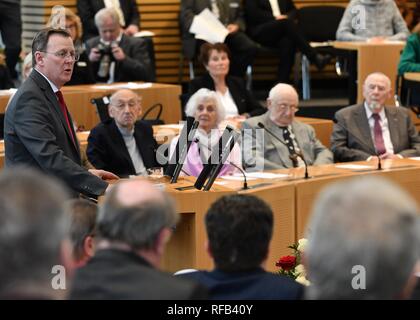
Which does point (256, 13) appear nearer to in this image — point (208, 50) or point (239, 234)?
point (208, 50)

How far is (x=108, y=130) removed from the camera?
6.68m

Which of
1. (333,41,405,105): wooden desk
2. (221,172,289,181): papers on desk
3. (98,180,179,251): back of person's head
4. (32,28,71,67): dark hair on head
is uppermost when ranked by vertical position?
(32,28,71,67): dark hair on head

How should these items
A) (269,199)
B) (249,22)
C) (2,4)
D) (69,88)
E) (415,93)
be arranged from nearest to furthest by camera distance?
(269,199)
(69,88)
(415,93)
(2,4)
(249,22)

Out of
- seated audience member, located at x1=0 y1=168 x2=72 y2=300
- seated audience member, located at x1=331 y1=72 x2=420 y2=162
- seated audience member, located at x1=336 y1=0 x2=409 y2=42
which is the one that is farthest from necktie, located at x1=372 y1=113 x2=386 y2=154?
seated audience member, located at x1=0 y1=168 x2=72 y2=300

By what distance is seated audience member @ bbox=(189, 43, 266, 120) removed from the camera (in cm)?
871

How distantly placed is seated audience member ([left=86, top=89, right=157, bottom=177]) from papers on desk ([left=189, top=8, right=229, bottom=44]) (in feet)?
13.1

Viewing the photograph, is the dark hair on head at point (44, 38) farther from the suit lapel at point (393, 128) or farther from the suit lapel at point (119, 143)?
the suit lapel at point (393, 128)

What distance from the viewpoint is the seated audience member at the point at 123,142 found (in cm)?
662

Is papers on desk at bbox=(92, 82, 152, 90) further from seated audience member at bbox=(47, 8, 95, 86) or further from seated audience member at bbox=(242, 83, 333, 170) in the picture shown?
seated audience member at bbox=(242, 83, 333, 170)

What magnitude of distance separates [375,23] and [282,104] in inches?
136

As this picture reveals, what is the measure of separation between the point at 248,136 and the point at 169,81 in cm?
515

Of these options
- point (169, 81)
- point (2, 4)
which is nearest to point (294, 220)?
point (2, 4)

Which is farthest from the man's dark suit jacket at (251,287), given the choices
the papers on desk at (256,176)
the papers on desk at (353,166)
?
the papers on desk at (353,166)

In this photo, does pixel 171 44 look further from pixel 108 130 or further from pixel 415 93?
pixel 108 130
